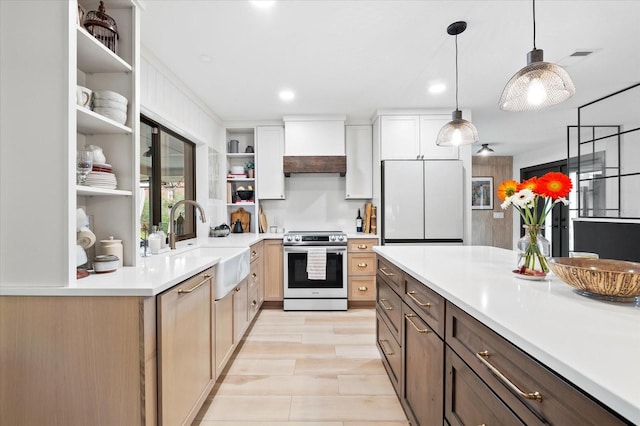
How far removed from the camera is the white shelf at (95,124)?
1.39 meters

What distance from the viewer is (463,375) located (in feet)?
3.42

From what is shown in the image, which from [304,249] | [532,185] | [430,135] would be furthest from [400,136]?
[532,185]

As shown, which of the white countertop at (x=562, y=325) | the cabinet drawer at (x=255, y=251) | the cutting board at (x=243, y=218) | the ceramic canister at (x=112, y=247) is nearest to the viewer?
the white countertop at (x=562, y=325)

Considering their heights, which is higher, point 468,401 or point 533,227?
point 533,227

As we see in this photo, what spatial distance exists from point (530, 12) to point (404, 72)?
1023 millimetres

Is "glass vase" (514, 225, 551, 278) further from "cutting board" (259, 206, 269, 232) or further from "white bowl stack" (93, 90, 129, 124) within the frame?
"cutting board" (259, 206, 269, 232)

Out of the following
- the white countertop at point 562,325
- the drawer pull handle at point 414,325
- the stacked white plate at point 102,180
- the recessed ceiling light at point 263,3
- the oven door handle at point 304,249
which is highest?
the recessed ceiling light at point 263,3

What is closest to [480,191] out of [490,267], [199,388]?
[490,267]

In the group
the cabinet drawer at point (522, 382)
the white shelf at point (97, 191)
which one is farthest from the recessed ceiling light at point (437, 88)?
the white shelf at point (97, 191)

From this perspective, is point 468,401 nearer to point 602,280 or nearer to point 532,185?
point 602,280

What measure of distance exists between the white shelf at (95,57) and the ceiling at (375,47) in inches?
16.8

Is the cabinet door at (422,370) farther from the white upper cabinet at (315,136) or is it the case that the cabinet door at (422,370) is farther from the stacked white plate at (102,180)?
the white upper cabinet at (315,136)

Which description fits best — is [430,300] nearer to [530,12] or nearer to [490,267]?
[490,267]

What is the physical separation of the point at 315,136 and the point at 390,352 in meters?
2.81
